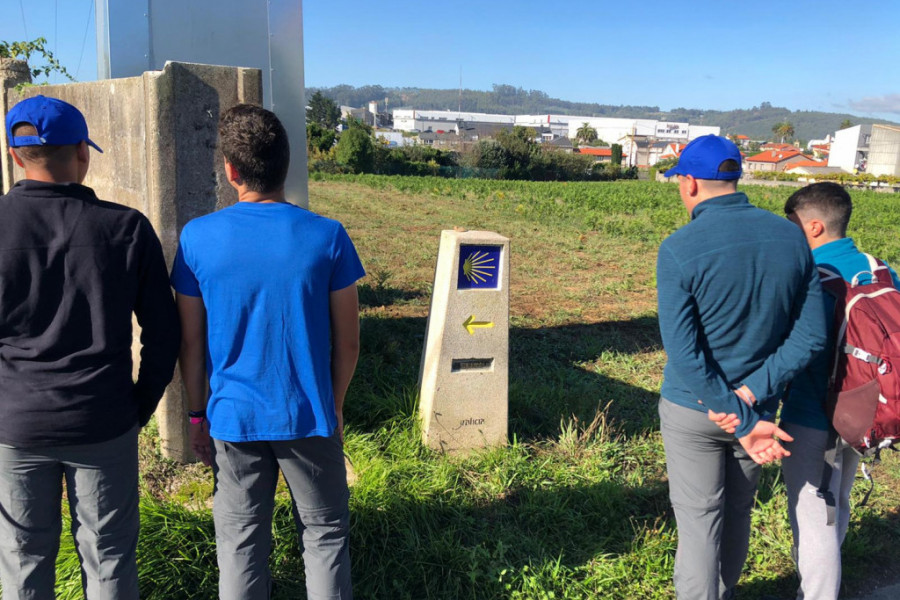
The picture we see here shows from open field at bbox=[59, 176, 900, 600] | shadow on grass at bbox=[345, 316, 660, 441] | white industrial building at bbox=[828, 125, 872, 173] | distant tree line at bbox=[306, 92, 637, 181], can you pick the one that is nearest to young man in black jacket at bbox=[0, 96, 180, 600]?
open field at bbox=[59, 176, 900, 600]

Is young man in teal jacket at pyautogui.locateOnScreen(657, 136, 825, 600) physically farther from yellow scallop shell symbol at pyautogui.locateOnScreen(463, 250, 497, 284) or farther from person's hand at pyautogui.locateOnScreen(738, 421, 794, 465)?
yellow scallop shell symbol at pyautogui.locateOnScreen(463, 250, 497, 284)

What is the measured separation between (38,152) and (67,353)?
2.07 ft

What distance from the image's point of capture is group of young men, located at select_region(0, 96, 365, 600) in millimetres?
2047

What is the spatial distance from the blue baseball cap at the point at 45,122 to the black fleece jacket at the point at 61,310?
0.43 feet

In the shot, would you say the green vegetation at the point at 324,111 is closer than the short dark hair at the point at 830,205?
No

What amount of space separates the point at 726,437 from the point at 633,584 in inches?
44.7

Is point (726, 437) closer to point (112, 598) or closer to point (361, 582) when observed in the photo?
point (361, 582)

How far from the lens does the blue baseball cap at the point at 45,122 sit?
6.73 feet

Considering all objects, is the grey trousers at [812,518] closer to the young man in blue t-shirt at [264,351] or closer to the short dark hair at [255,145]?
the young man in blue t-shirt at [264,351]

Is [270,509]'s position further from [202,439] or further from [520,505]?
[520,505]

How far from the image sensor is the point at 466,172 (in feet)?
184

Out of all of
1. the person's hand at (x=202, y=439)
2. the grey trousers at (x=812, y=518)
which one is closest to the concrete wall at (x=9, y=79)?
the person's hand at (x=202, y=439)

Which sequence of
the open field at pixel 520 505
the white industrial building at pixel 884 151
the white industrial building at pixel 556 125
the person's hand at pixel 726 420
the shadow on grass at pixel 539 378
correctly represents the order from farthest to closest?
1. the white industrial building at pixel 556 125
2. the white industrial building at pixel 884 151
3. the shadow on grass at pixel 539 378
4. the open field at pixel 520 505
5. the person's hand at pixel 726 420

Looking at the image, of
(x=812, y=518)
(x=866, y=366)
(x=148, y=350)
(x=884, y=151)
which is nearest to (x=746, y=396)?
(x=866, y=366)
